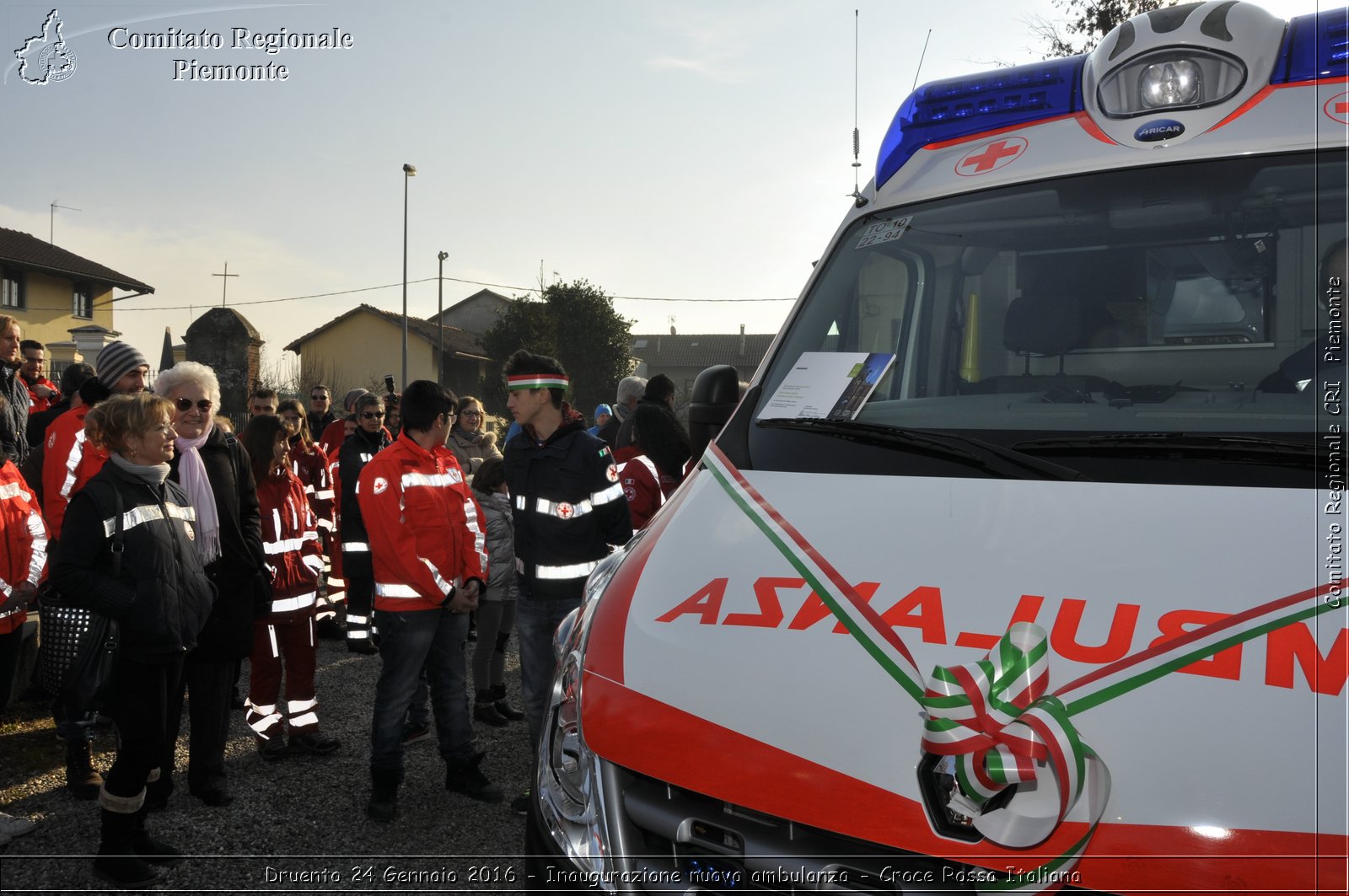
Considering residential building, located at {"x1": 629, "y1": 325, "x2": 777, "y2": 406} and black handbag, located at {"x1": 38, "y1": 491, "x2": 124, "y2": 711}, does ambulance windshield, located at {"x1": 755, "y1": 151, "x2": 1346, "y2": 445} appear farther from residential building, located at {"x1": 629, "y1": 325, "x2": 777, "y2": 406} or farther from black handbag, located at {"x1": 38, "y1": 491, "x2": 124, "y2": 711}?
residential building, located at {"x1": 629, "y1": 325, "x2": 777, "y2": 406}

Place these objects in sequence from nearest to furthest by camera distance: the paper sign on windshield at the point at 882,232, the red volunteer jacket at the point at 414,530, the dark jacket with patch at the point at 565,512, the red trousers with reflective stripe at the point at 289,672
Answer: the paper sign on windshield at the point at 882,232, the dark jacket with patch at the point at 565,512, the red volunteer jacket at the point at 414,530, the red trousers with reflective stripe at the point at 289,672

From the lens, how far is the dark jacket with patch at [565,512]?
452 centimetres

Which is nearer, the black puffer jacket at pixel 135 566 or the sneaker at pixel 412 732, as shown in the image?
the black puffer jacket at pixel 135 566

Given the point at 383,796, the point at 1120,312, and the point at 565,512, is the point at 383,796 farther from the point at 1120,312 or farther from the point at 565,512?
the point at 1120,312

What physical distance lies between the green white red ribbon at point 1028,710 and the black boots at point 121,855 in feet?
11.4

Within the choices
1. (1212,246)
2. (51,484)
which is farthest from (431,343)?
(1212,246)

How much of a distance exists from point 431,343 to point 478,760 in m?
43.9

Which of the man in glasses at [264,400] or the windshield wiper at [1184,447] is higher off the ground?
the man in glasses at [264,400]

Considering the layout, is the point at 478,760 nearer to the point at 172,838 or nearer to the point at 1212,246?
the point at 172,838

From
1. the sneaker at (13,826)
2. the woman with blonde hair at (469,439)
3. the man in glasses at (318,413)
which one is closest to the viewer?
the sneaker at (13,826)

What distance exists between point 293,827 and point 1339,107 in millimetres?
4765

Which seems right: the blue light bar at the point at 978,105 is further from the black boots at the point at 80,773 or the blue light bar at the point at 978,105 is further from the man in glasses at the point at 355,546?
the black boots at the point at 80,773

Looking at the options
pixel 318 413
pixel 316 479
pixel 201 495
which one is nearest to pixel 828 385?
pixel 201 495

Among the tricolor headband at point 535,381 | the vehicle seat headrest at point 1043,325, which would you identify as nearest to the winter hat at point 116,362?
the tricolor headband at point 535,381
